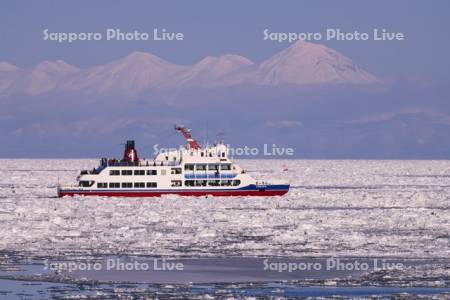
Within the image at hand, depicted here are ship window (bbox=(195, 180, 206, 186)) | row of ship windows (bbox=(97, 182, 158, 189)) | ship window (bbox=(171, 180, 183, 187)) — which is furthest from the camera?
ship window (bbox=(171, 180, 183, 187))

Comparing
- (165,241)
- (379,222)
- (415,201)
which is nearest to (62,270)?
(165,241)

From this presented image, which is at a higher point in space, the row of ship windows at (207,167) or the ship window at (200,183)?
the row of ship windows at (207,167)

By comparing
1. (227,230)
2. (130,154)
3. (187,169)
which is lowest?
(227,230)

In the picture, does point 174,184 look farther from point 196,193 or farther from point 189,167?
point 196,193

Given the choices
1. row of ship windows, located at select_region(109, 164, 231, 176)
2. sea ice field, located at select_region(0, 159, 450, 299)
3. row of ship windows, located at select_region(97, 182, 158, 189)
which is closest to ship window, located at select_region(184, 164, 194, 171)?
row of ship windows, located at select_region(109, 164, 231, 176)

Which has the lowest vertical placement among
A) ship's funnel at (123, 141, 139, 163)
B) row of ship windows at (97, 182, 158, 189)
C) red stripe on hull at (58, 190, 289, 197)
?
red stripe on hull at (58, 190, 289, 197)

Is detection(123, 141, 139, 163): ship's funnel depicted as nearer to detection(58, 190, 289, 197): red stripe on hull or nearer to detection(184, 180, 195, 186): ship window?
detection(58, 190, 289, 197): red stripe on hull

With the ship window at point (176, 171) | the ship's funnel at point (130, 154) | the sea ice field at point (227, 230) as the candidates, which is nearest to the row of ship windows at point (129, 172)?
the ship window at point (176, 171)

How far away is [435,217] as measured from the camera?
45.2m

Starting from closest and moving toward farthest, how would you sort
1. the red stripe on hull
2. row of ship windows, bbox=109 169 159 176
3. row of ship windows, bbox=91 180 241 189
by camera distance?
1. the red stripe on hull
2. row of ship windows, bbox=91 180 241 189
3. row of ship windows, bbox=109 169 159 176

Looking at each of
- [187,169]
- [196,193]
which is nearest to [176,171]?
[187,169]

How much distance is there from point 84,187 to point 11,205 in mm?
14210

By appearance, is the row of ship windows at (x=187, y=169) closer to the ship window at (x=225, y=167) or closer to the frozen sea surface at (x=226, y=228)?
the ship window at (x=225, y=167)

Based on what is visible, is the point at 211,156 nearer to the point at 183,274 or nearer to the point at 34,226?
the point at 34,226
